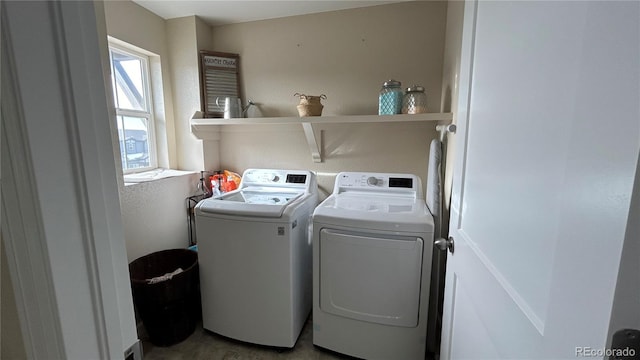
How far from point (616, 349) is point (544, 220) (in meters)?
0.23

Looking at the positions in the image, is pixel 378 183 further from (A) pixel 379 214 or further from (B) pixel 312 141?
(B) pixel 312 141

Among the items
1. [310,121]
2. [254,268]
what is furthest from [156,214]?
[310,121]

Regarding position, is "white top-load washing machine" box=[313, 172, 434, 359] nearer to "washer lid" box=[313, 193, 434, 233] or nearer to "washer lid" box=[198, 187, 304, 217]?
"washer lid" box=[313, 193, 434, 233]

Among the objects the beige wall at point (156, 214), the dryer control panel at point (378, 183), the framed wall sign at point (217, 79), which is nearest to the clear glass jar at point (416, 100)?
the dryer control panel at point (378, 183)

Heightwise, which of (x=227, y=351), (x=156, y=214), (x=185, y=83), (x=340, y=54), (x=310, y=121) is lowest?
(x=227, y=351)

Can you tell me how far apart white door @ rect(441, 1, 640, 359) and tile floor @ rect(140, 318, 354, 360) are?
1.10 m

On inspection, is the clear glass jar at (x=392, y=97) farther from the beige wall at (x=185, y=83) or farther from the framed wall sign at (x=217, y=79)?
the beige wall at (x=185, y=83)

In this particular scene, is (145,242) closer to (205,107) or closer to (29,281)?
(205,107)

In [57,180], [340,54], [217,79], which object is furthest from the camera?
[217,79]

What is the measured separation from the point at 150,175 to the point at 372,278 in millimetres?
1789

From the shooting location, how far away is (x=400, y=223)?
1445 mm

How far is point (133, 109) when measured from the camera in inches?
82.0

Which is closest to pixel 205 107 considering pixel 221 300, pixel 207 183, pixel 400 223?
pixel 207 183

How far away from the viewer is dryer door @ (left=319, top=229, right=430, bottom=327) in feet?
4.82
